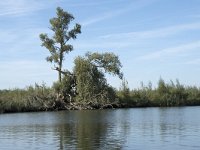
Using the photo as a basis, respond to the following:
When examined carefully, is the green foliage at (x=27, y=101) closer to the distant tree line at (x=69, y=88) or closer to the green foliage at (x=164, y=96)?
the distant tree line at (x=69, y=88)

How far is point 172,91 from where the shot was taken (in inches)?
3656

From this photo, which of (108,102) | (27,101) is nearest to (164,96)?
(108,102)

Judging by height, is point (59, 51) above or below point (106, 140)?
above

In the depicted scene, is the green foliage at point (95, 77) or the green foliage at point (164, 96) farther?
the green foliage at point (164, 96)

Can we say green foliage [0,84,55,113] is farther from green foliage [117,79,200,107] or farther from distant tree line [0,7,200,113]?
green foliage [117,79,200,107]

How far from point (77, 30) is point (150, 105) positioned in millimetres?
20169

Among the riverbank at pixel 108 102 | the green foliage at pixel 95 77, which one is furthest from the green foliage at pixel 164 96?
the green foliage at pixel 95 77

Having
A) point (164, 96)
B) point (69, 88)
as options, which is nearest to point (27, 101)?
point (69, 88)

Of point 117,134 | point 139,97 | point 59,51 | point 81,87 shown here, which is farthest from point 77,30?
point 117,134

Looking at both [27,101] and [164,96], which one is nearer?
[27,101]

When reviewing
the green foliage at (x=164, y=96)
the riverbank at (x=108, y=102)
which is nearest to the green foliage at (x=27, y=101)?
Answer: the riverbank at (x=108, y=102)

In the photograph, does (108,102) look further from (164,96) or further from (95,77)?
(164,96)

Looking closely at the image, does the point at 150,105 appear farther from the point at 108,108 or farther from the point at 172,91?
the point at 108,108

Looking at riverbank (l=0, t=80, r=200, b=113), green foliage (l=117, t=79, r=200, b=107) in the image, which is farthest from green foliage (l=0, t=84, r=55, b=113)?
green foliage (l=117, t=79, r=200, b=107)
